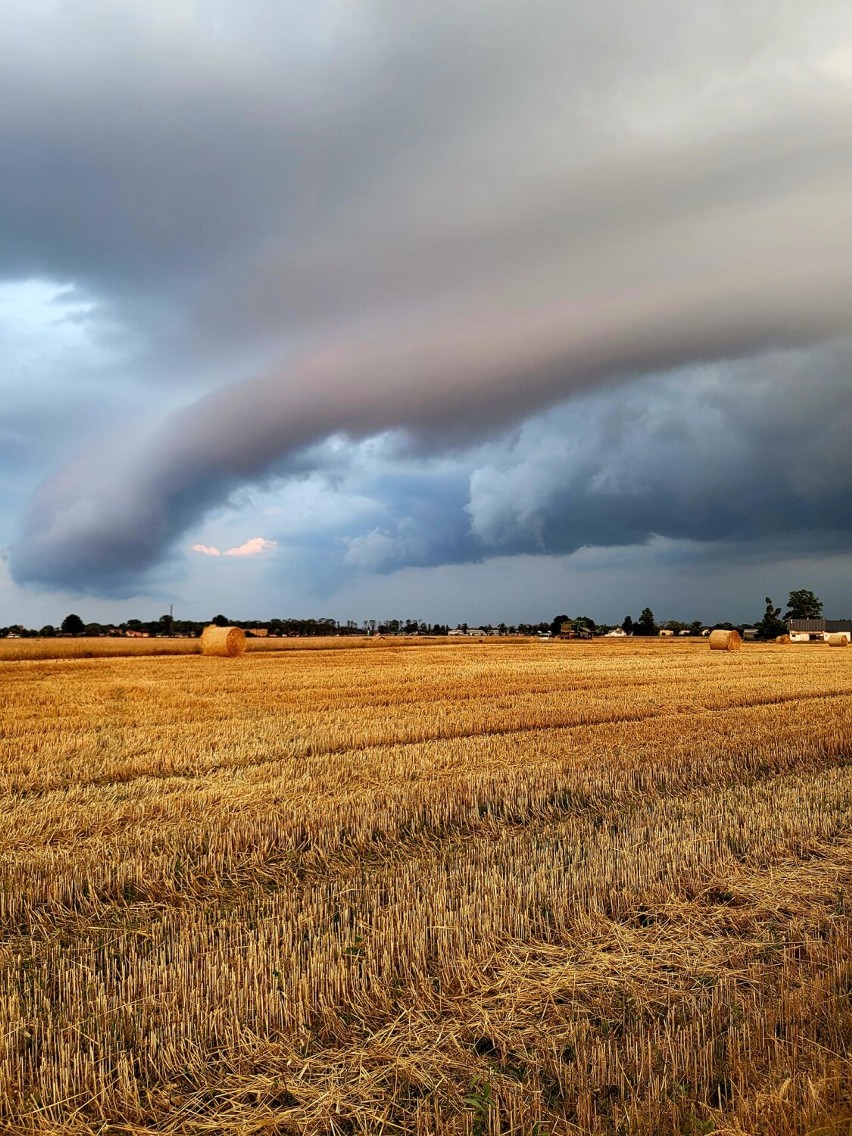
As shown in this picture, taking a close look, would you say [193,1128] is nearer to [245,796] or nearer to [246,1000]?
[246,1000]

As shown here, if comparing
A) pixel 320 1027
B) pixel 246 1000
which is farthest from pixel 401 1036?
pixel 246 1000

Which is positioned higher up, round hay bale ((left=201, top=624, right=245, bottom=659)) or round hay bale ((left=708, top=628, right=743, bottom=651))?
round hay bale ((left=201, top=624, right=245, bottom=659))

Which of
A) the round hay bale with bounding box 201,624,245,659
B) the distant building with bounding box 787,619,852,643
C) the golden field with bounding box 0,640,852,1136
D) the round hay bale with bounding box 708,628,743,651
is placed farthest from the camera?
the distant building with bounding box 787,619,852,643

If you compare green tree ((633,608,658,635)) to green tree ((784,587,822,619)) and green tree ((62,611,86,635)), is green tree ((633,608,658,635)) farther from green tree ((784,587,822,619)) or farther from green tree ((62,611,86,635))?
green tree ((62,611,86,635))

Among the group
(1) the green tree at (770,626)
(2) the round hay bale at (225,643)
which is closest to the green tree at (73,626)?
(2) the round hay bale at (225,643)

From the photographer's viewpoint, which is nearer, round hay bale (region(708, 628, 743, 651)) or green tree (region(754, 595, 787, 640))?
round hay bale (region(708, 628, 743, 651))

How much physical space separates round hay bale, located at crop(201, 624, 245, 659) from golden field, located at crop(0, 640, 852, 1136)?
2864 centimetres

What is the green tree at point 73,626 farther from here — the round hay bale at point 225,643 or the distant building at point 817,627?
the distant building at point 817,627

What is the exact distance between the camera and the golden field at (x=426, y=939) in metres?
3.60

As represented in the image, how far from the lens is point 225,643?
40.3 metres

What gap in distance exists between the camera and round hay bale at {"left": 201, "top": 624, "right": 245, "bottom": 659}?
40312 millimetres

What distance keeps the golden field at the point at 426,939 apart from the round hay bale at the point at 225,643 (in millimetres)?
28642

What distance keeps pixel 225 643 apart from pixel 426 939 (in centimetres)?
3683

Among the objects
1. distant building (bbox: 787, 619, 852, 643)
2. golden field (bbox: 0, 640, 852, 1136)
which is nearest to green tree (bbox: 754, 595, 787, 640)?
distant building (bbox: 787, 619, 852, 643)
